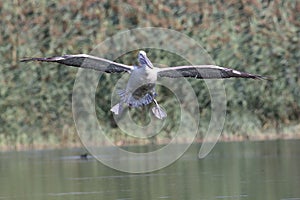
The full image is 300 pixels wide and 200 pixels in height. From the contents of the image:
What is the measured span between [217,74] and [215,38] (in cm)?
691

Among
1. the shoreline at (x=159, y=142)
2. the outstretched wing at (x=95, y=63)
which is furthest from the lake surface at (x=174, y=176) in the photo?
the outstretched wing at (x=95, y=63)

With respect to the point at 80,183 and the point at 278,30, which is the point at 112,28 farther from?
the point at 80,183

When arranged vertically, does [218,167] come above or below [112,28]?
below

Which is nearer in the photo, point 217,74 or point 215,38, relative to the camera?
point 217,74

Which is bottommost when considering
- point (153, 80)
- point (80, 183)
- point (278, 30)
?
point (80, 183)

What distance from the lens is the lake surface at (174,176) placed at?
15.3 metres

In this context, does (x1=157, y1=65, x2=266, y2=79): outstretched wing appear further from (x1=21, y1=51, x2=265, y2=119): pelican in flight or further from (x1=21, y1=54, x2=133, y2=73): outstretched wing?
(x1=21, y1=54, x2=133, y2=73): outstretched wing

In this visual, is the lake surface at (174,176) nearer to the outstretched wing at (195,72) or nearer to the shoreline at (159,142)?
the shoreline at (159,142)

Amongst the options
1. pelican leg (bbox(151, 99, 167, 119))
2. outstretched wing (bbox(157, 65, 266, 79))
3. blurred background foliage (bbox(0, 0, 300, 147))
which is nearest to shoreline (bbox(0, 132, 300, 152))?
blurred background foliage (bbox(0, 0, 300, 147))

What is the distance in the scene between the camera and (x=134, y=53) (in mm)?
23172

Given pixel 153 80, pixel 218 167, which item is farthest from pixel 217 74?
pixel 218 167

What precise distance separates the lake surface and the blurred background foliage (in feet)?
3.87

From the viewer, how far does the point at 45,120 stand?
22.8 meters

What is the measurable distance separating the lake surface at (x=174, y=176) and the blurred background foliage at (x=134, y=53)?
1.18 metres
